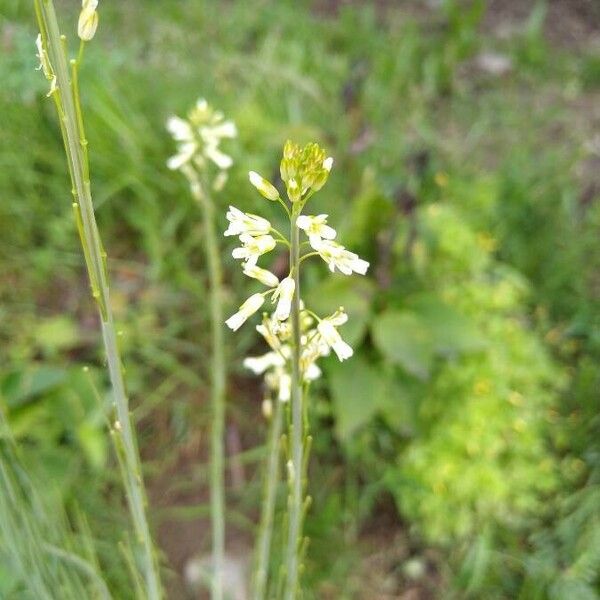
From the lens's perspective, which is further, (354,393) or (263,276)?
(354,393)

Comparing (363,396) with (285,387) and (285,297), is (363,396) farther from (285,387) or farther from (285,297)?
(285,297)

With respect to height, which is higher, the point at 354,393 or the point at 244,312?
the point at 354,393

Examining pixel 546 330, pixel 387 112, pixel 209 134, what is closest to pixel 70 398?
pixel 209 134

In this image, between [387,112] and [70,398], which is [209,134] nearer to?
[70,398]

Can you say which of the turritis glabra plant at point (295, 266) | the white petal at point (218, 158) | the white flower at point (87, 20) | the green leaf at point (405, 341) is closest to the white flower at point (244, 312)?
the turritis glabra plant at point (295, 266)

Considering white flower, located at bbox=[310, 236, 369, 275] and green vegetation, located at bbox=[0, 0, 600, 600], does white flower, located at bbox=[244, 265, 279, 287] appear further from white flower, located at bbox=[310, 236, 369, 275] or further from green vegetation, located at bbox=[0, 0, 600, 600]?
green vegetation, located at bbox=[0, 0, 600, 600]

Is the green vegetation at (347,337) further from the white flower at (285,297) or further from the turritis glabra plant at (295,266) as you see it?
the white flower at (285,297)

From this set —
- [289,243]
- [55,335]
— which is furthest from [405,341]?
[289,243]
